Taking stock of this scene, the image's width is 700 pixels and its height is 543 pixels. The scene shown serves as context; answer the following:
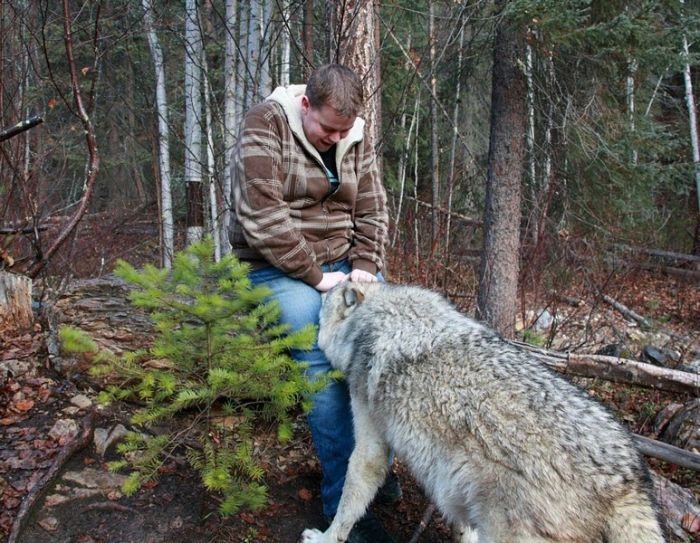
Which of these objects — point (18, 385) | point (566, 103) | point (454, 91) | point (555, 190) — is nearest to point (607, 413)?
point (18, 385)

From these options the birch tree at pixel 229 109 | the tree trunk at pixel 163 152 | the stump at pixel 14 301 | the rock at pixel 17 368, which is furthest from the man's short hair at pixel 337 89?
the tree trunk at pixel 163 152

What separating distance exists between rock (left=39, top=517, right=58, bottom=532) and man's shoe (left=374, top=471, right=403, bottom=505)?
195 cm

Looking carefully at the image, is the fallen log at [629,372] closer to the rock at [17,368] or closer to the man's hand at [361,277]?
the man's hand at [361,277]

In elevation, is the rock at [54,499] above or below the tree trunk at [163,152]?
below

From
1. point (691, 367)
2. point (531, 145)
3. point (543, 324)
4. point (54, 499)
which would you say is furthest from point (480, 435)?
point (531, 145)

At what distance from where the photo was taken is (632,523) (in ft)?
6.88

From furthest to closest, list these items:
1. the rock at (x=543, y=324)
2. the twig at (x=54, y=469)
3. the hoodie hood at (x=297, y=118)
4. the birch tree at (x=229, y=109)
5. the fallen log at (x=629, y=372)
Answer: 1. the rock at (x=543, y=324)
2. the birch tree at (x=229, y=109)
3. the fallen log at (x=629, y=372)
4. the hoodie hood at (x=297, y=118)
5. the twig at (x=54, y=469)

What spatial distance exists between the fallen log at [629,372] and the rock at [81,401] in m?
3.36

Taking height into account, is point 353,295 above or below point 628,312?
above

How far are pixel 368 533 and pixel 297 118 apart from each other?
8.28 feet

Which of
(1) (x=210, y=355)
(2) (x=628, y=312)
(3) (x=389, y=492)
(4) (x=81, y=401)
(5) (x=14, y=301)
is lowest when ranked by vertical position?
(2) (x=628, y=312)

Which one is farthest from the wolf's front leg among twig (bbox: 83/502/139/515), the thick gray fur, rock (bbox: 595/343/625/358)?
rock (bbox: 595/343/625/358)

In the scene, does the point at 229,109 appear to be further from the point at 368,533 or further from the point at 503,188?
the point at 368,533

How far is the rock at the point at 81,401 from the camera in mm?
3521
